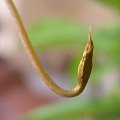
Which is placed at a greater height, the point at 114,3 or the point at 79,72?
the point at 114,3

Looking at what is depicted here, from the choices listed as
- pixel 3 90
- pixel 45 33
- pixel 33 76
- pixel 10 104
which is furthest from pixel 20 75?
pixel 45 33

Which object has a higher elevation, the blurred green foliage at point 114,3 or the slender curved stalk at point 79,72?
the blurred green foliage at point 114,3

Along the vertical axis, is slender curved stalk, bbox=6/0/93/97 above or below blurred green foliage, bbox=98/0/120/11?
below

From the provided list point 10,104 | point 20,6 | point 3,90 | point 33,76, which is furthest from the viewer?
point 20,6

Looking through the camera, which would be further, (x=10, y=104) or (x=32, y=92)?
(x=32, y=92)

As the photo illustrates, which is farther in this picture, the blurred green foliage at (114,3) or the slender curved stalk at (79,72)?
the blurred green foliage at (114,3)

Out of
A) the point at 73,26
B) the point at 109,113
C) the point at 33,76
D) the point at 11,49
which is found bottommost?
the point at 109,113

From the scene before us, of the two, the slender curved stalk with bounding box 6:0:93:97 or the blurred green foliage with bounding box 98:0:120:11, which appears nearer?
the slender curved stalk with bounding box 6:0:93:97

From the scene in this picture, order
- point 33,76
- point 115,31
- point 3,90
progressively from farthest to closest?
point 33,76, point 3,90, point 115,31

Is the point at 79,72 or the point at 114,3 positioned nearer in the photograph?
the point at 79,72

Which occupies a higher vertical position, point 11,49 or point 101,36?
point 11,49

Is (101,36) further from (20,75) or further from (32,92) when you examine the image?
(20,75)
